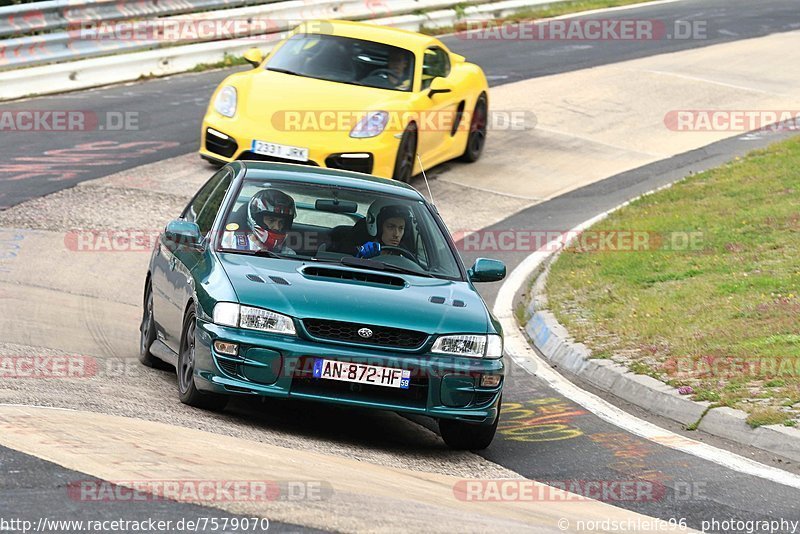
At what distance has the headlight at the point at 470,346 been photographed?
7.98m

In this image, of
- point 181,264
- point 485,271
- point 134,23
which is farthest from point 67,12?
point 485,271

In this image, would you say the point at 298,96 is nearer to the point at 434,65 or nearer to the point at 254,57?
the point at 254,57

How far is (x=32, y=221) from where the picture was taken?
14102mm

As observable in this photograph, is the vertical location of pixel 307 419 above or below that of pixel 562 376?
above

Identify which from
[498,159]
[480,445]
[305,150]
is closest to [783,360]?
[480,445]

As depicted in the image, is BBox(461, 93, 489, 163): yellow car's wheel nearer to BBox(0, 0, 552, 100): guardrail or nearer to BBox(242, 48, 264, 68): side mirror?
BBox(242, 48, 264, 68): side mirror

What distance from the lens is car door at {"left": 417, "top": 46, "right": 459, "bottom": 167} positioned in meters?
16.7

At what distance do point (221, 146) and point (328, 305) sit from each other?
8.09m

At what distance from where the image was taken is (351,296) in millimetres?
8008

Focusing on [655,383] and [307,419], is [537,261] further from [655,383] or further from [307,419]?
[307,419]

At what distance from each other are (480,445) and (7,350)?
10.0 feet

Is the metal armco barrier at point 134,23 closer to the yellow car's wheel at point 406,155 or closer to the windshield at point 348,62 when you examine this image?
the windshield at point 348,62

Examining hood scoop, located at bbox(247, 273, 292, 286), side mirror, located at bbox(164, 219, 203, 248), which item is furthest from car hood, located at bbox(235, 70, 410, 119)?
hood scoop, located at bbox(247, 273, 292, 286)

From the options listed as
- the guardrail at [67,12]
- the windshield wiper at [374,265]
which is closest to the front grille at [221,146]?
the guardrail at [67,12]
